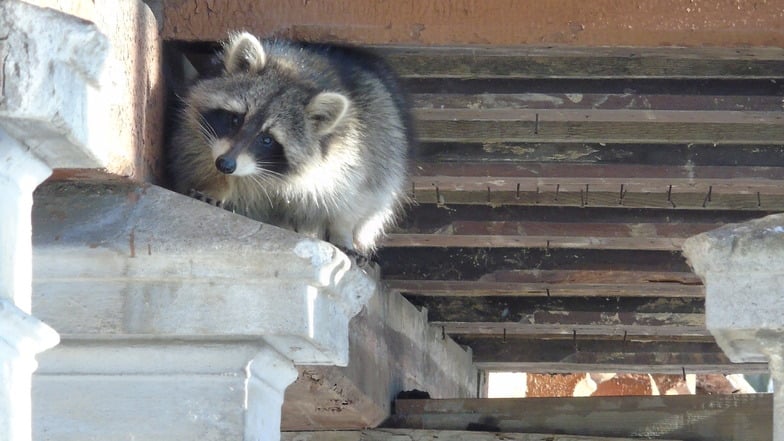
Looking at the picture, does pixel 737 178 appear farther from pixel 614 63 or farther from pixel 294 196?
pixel 294 196

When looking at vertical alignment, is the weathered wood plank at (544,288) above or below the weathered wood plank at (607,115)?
below

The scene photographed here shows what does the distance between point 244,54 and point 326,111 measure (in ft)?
1.03

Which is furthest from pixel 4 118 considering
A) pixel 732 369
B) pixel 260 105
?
pixel 732 369

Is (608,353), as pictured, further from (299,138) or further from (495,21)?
(495,21)

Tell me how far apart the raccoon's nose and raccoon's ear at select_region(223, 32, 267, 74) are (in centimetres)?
37

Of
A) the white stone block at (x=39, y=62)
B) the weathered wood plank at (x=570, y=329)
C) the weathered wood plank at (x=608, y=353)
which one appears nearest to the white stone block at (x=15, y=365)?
the white stone block at (x=39, y=62)

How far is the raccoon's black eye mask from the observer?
4.77 meters

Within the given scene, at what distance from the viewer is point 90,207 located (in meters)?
4.10

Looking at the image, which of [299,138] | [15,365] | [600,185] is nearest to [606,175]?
[600,185]

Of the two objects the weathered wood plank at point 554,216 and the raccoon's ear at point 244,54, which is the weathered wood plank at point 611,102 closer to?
the raccoon's ear at point 244,54

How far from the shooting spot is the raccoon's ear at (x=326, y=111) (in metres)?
4.95

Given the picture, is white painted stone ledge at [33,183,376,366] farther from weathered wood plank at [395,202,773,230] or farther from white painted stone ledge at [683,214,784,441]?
weathered wood plank at [395,202,773,230]

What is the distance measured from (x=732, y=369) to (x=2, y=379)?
19.5 feet

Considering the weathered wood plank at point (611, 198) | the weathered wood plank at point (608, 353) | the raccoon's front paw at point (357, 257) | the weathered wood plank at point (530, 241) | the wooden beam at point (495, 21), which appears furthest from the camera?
the weathered wood plank at point (608, 353)
